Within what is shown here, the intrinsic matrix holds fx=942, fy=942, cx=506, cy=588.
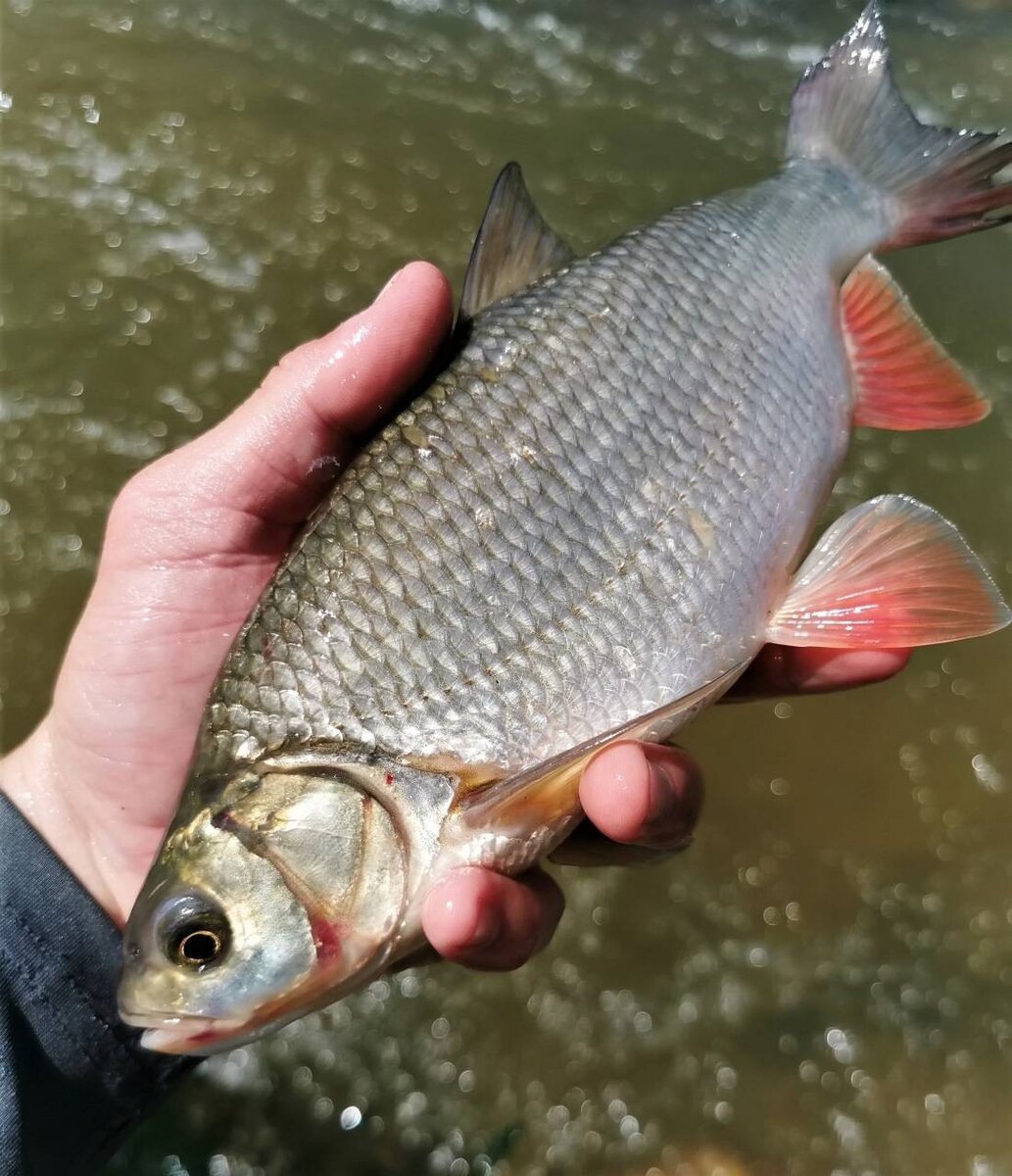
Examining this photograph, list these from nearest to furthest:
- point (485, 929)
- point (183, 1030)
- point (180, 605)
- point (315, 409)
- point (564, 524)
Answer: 1. point (183, 1030)
2. point (485, 929)
3. point (564, 524)
4. point (315, 409)
5. point (180, 605)

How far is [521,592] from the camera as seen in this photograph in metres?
1.57

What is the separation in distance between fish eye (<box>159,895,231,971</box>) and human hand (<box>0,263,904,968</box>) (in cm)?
75

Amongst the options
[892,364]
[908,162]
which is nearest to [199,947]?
[892,364]

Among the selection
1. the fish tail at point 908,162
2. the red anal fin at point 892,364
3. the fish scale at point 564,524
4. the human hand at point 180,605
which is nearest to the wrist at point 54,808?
the human hand at point 180,605

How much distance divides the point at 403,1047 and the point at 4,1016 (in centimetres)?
148

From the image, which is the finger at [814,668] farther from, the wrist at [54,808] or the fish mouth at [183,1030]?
the wrist at [54,808]

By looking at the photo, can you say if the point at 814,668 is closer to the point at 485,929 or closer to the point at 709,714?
the point at 485,929

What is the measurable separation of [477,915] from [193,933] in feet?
1.38

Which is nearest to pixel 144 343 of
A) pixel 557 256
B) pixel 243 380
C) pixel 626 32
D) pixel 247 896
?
pixel 243 380

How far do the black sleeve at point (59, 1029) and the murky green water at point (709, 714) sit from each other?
1.01 metres

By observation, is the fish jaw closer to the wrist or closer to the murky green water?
the wrist

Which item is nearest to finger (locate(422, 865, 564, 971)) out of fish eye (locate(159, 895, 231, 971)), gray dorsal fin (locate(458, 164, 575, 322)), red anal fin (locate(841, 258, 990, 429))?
fish eye (locate(159, 895, 231, 971))

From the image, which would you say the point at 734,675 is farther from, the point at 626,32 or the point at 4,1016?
the point at 626,32

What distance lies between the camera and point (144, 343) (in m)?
4.72
